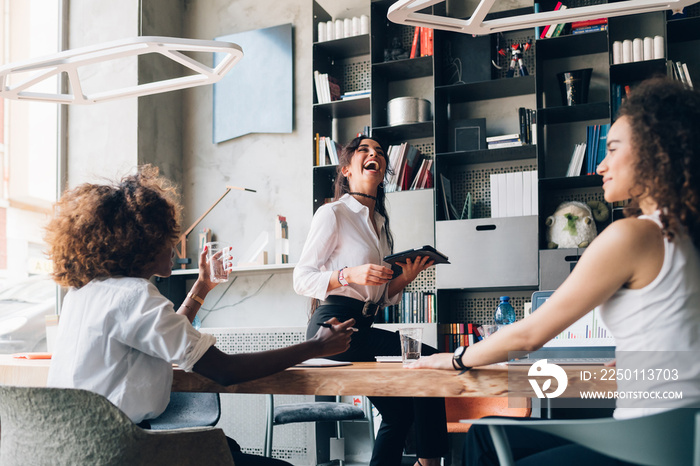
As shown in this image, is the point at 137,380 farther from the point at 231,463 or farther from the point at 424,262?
the point at 424,262

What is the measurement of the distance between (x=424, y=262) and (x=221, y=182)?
3.25 meters

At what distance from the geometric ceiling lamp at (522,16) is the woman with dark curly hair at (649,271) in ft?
3.38

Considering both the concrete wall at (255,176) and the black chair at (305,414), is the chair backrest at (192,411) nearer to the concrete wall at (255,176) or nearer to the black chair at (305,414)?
the black chair at (305,414)

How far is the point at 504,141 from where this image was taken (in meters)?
4.39

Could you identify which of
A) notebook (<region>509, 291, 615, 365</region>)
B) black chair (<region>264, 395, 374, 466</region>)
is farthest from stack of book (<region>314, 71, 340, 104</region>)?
notebook (<region>509, 291, 615, 365</region>)

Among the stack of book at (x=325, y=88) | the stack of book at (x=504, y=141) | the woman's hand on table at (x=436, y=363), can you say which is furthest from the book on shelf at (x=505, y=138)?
the woman's hand on table at (x=436, y=363)

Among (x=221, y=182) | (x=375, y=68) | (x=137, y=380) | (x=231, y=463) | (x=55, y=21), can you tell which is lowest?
(x=231, y=463)

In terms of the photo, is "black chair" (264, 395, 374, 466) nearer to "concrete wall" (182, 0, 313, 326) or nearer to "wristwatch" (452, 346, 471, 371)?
"concrete wall" (182, 0, 313, 326)

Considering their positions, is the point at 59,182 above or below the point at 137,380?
above

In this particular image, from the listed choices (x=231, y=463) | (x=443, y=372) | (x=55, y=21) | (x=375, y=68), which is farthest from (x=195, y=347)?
(x=55, y=21)

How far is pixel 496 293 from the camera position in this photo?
452 cm

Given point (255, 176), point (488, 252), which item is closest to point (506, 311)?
point (488, 252)

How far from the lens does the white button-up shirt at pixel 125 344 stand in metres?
1.44

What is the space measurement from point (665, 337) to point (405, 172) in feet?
11.4
